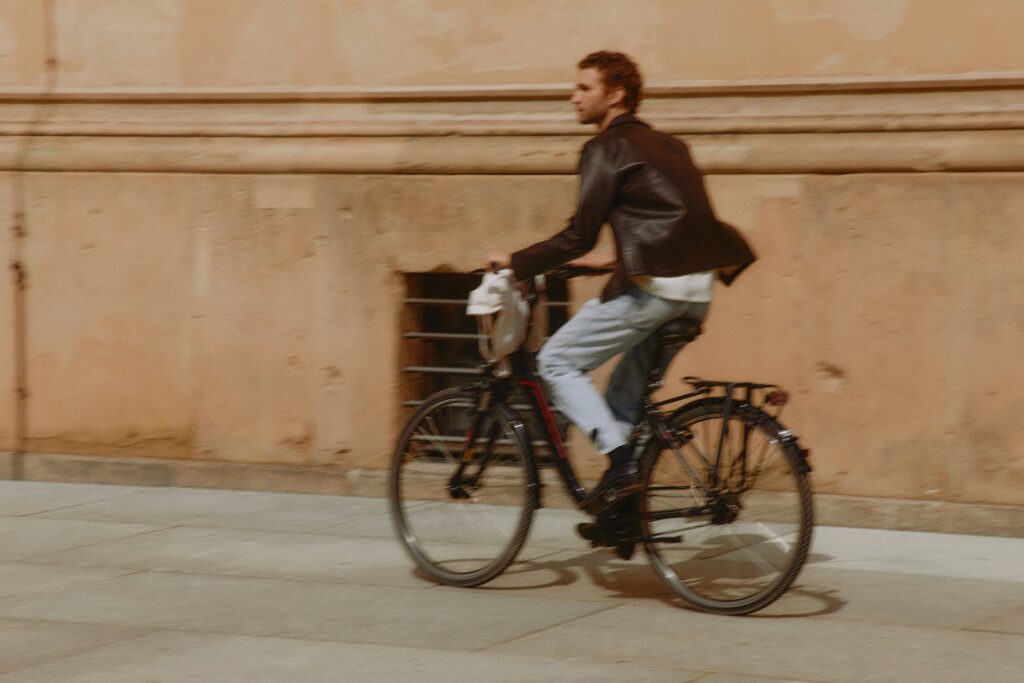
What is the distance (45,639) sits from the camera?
5.91m

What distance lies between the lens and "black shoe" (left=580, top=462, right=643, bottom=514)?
20.2 ft

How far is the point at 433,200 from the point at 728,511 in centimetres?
333

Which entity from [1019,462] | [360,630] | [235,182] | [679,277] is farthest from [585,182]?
[235,182]

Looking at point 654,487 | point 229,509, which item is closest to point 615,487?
point 654,487

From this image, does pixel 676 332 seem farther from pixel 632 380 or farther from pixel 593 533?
pixel 593 533

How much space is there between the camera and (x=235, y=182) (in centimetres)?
927

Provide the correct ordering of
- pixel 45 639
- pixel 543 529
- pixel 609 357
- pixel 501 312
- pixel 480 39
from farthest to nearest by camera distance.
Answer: pixel 480 39, pixel 543 529, pixel 501 312, pixel 609 357, pixel 45 639

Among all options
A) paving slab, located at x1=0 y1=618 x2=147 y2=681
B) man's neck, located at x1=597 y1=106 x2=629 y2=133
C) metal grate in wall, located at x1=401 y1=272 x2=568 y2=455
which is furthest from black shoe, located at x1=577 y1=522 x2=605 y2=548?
metal grate in wall, located at x1=401 y1=272 x2=568 y2=455

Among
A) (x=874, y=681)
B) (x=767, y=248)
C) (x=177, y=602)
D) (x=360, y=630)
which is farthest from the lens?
(x=767, y=248)

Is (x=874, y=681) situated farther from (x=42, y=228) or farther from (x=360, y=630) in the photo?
(x=42, y=228)

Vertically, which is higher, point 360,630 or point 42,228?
point 42,228

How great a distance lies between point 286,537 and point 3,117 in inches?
135

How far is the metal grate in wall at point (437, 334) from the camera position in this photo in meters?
9.08

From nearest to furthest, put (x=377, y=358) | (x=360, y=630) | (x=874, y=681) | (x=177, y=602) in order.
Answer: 1. (x=874, y=681)
2. (x=360, y=630)
3. (x=177, y=602)
4. (x=377, y=358)
